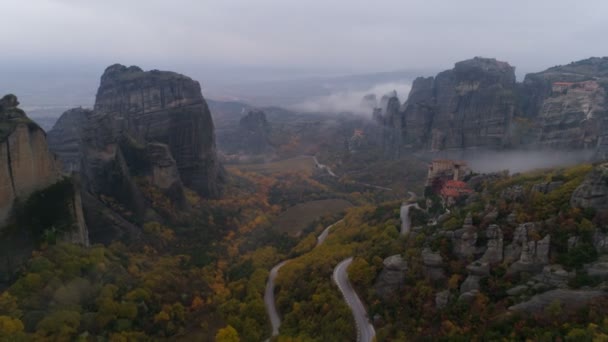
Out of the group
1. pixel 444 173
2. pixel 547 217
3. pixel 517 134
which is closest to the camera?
pixel 547 217

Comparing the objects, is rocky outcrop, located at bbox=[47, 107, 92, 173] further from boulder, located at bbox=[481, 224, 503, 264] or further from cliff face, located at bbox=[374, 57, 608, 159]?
cliff face, located at bbox=[374, 57, 608, 159]

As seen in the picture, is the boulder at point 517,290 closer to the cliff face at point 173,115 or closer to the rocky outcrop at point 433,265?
the rocky outcrop at point 433,265

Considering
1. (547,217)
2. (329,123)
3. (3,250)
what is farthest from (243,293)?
(329,123)

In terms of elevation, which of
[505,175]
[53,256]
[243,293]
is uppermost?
[505,175]

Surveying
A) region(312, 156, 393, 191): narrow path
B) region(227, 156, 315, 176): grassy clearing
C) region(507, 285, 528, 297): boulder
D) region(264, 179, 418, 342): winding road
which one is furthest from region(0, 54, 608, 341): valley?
region(227, 156, 315, 176): grassy clearing

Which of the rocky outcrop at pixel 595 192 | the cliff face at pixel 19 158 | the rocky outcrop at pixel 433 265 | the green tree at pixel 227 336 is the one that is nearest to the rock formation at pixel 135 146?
the cliff face at pixel 19 158

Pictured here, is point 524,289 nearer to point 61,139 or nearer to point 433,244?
point 433,244
